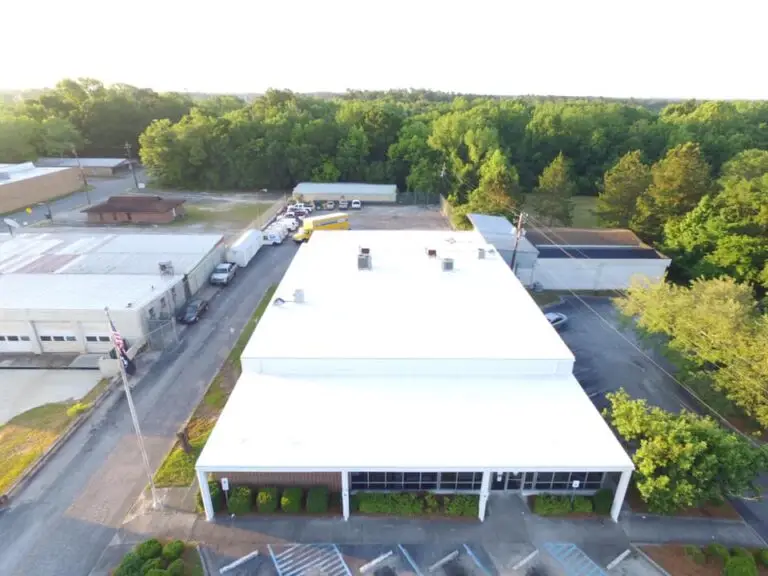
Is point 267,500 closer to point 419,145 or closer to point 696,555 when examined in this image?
point 696,555

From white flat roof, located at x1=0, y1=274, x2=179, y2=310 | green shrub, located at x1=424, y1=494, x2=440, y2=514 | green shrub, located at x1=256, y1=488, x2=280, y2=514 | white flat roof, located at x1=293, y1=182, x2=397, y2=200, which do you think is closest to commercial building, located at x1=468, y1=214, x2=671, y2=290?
green shrub, located at x1=424, y1=494, x2=440, y2=514

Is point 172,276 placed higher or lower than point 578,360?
higher

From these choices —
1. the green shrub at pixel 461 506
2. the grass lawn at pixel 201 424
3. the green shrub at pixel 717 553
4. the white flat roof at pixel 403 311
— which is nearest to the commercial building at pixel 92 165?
the white flat roof at pixel 403 311

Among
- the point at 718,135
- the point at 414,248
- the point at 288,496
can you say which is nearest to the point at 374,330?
the point at 288,496

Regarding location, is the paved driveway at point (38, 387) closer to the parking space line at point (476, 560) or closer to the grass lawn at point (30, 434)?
the grass lawn at point (30, 434)

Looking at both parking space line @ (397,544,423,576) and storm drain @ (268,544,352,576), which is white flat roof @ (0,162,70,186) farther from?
parking space line @ (397,544,423,576)

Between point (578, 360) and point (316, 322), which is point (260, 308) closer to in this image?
point (316, 322)

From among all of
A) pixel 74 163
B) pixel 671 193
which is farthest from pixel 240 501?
pixel 74 163
